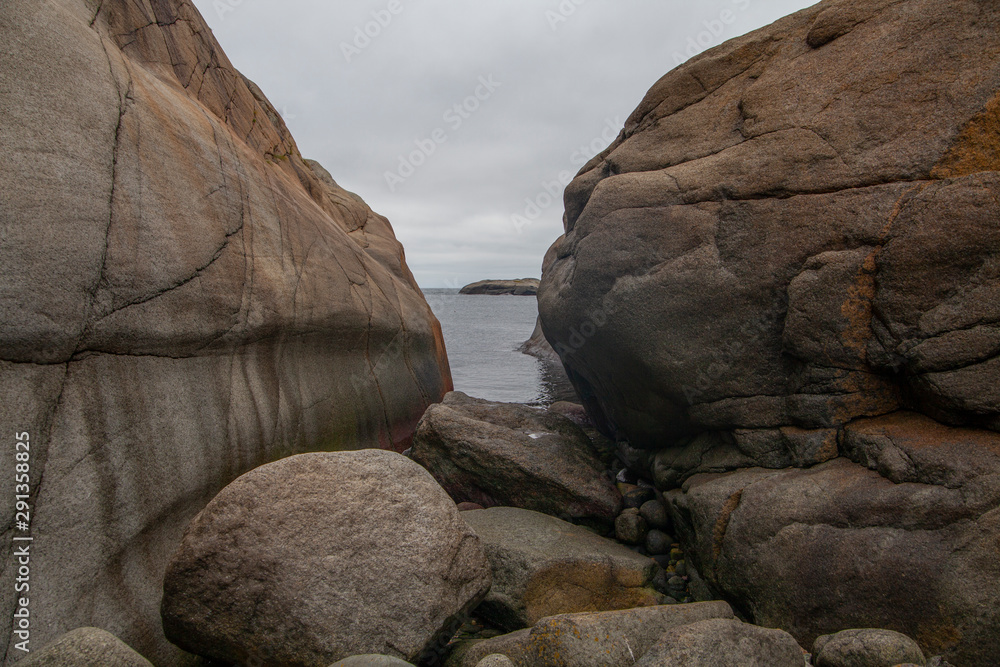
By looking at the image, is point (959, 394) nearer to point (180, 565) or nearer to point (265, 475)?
point (265, 475)

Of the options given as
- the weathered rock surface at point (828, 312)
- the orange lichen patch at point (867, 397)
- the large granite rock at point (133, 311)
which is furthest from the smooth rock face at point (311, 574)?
the orange lichen patch at point (867, 397)

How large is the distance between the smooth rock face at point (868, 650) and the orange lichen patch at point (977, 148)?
11.5 ft

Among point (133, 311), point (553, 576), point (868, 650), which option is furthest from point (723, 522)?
point (133, 311)

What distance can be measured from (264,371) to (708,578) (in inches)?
177

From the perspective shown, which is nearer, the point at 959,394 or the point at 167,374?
the point at 959,394

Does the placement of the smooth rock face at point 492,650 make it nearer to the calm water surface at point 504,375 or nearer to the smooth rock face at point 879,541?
the smooth rock face at point 879,541

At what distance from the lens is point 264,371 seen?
5.60 metres

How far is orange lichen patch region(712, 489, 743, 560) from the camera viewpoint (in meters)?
4.67

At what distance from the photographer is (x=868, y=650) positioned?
3.13 meters

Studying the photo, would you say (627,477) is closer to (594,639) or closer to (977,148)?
(594,639)

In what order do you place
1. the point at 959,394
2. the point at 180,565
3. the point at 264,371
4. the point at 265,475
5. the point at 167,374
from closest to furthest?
the point at 180,565 < the point at 265,475 < the point at 959,394 < the point at 167,374 < the point at 264,371

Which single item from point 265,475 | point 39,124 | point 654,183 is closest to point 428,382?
point 654,183

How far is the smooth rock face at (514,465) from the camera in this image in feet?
20.0

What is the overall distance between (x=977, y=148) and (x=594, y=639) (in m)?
4.68
